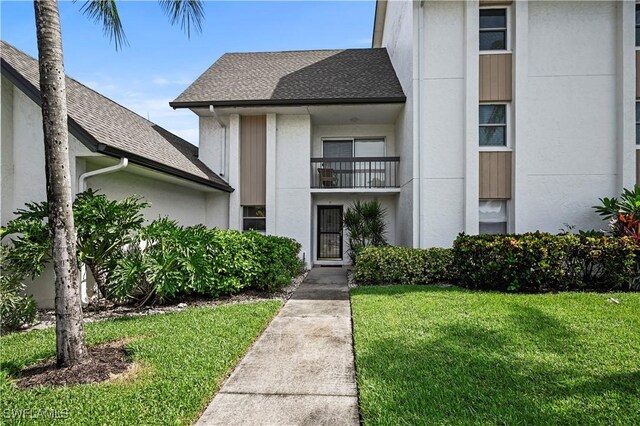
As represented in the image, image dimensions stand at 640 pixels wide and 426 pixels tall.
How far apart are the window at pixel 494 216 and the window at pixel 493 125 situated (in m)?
1.76

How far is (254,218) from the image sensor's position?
40.1 ft

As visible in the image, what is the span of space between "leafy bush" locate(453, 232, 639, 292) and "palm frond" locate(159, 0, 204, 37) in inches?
280

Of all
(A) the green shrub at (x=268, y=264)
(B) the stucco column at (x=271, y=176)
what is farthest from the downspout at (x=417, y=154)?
(B) the stucco column at (x=271, y=176)

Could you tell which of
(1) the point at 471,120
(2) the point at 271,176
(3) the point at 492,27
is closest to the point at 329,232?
(2) the point at 271,176

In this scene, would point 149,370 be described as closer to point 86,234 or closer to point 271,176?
Answer: point 86,234

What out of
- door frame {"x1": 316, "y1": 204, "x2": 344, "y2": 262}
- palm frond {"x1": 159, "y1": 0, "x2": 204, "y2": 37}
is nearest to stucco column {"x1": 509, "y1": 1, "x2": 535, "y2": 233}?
door frame {"x1": 316, "y1": 204, "x2": 344, "y2": 262}

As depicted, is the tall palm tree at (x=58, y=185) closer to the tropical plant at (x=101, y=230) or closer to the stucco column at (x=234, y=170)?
the tropical plant at (x=101, y=230)

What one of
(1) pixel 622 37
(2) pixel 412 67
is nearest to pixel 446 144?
(2) pixel 412 67

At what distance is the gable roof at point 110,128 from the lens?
20.6 feet

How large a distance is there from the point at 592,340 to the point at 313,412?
4027 mm

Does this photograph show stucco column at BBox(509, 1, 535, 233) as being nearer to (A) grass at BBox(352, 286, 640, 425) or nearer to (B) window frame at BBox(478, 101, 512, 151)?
(B) window frame at BBox(478, 101, 512, 151)

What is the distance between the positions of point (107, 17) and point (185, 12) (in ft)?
3.83

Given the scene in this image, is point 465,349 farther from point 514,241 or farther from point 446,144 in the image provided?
point 446,144

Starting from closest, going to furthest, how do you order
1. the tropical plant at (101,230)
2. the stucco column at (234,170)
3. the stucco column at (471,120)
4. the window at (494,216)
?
1. the tropical plant at (101,230)
2. the stucco column at (471,120)
3. the window at (494,216)
4. the stucco column at (234,170)
